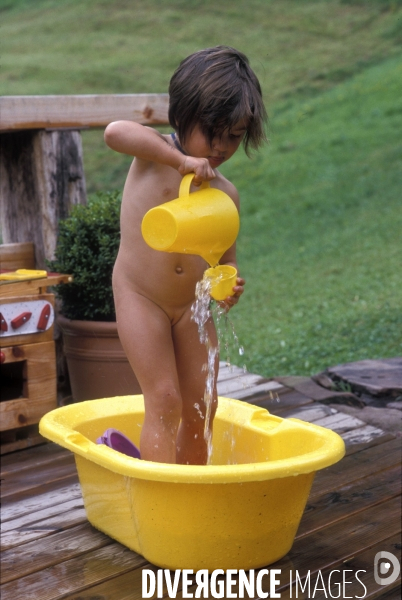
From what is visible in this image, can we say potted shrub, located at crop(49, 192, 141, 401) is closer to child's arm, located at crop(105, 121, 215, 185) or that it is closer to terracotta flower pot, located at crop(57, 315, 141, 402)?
terracotta flower pot, located at crop(57, 315, 141, 402)

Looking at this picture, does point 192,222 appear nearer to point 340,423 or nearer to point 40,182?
point 340,423

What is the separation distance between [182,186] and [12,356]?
4.45 feet

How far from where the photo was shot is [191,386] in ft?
7.94

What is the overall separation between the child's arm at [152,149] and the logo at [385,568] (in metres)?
1.18

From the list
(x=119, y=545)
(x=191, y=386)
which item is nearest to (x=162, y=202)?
(x=191, y=386)

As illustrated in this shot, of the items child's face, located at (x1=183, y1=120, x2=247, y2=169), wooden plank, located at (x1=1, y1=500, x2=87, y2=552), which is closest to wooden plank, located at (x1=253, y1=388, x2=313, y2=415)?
wooden plank, located at (x1=1, y1=500, x2=87, y2=552)

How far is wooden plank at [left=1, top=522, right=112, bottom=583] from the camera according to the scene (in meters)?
2.19

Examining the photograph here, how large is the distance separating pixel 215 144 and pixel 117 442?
971 millimetres

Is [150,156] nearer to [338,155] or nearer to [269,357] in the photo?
[269,357]

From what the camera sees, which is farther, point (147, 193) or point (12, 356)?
point (12, 356)

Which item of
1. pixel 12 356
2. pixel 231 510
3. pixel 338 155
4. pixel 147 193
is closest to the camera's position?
pixel 231 510

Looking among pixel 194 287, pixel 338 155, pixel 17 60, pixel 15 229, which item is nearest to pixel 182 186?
pixel 194 287

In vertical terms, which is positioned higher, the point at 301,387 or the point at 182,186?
the point at 182,186

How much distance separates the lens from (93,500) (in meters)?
2.35
